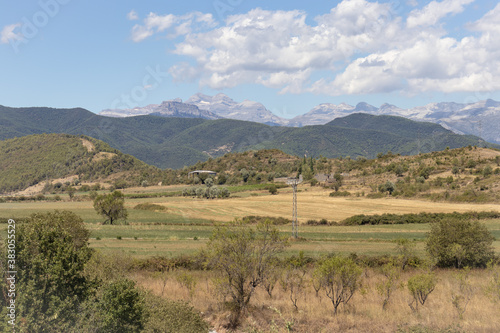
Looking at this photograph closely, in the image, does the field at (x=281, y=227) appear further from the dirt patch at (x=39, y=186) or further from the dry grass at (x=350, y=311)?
the dirt patch at (x=39, y=186)

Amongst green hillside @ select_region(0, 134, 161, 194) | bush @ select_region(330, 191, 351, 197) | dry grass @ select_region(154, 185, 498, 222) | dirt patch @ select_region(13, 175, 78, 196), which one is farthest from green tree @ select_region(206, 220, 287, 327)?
green hillside @ select_region(0, 134, 161, 194)

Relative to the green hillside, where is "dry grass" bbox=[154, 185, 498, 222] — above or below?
below

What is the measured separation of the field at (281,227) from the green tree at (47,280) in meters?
19.4

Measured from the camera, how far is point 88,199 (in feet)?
370

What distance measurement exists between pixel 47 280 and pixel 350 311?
18.3 metres

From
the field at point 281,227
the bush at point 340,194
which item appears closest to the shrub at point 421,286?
the field at point 281,227

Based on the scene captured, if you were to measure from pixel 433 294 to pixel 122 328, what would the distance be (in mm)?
21804

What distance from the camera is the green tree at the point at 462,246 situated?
33125mm

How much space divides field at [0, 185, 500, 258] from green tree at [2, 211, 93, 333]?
19.4 meters

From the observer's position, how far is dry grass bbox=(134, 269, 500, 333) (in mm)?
22172

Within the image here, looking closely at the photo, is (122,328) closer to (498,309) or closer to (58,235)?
(58,235)

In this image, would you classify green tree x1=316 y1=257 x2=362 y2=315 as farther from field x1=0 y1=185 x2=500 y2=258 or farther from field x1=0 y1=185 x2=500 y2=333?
field x1=0 y1=185 x2=500 y2=258

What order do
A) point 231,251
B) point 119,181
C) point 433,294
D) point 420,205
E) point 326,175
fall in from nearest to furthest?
point 231,251 → point 433,294 → point 420,205 → point 326,175 → point 119,181

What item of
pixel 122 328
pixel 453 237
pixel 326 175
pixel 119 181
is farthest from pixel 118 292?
pixel 119 181
